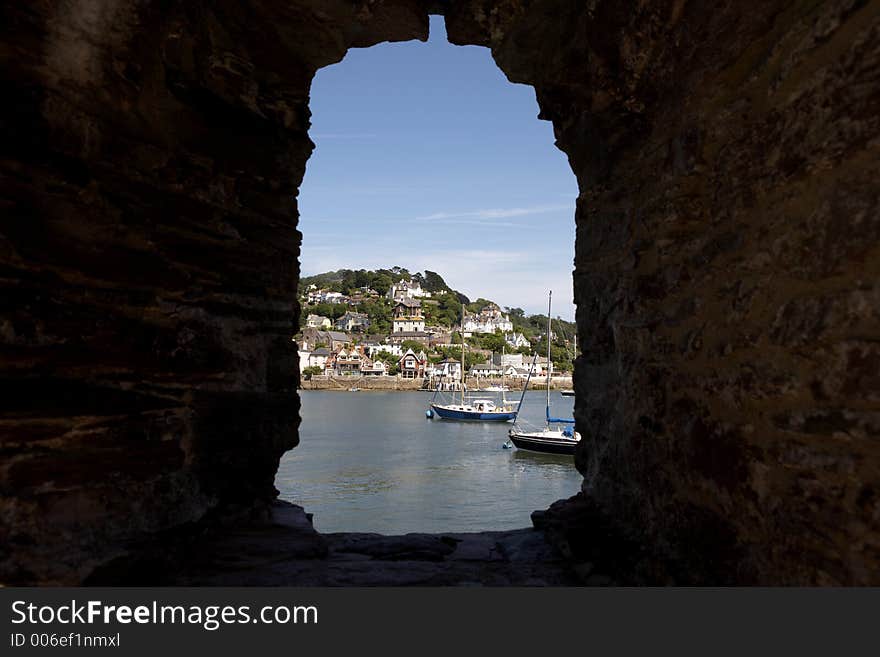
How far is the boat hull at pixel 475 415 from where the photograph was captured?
142ft

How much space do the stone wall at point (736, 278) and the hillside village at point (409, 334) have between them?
55.6 meters

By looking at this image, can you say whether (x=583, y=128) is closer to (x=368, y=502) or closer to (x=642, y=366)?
(x=642, y=366)

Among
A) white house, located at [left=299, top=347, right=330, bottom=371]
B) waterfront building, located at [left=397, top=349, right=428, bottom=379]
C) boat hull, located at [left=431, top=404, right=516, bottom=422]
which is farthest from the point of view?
waterfront building, located at [left=397, top=349, right=428, bottom=379]

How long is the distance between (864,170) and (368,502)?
18320 millimetres

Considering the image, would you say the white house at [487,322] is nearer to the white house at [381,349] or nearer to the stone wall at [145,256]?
the white house at [381,349]

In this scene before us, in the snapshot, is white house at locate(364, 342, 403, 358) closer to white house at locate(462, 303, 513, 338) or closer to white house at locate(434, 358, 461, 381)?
white house at locate(434, 358, 461, 381)

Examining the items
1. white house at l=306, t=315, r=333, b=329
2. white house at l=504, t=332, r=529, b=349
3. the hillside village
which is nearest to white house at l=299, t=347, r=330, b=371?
the hillside village

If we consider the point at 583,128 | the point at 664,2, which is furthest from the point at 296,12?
the point at 664,2

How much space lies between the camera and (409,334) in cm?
10125

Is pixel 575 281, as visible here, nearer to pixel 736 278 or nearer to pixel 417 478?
pixel 736 278

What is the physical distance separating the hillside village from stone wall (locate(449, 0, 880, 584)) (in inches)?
2191

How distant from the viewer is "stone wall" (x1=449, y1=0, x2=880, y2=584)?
1.87m

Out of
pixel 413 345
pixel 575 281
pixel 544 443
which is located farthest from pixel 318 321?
pixel 575 281

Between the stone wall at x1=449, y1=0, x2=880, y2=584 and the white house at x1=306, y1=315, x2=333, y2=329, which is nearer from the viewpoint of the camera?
the stone wall at x1=449, y1=0, x2=880, y2=584
